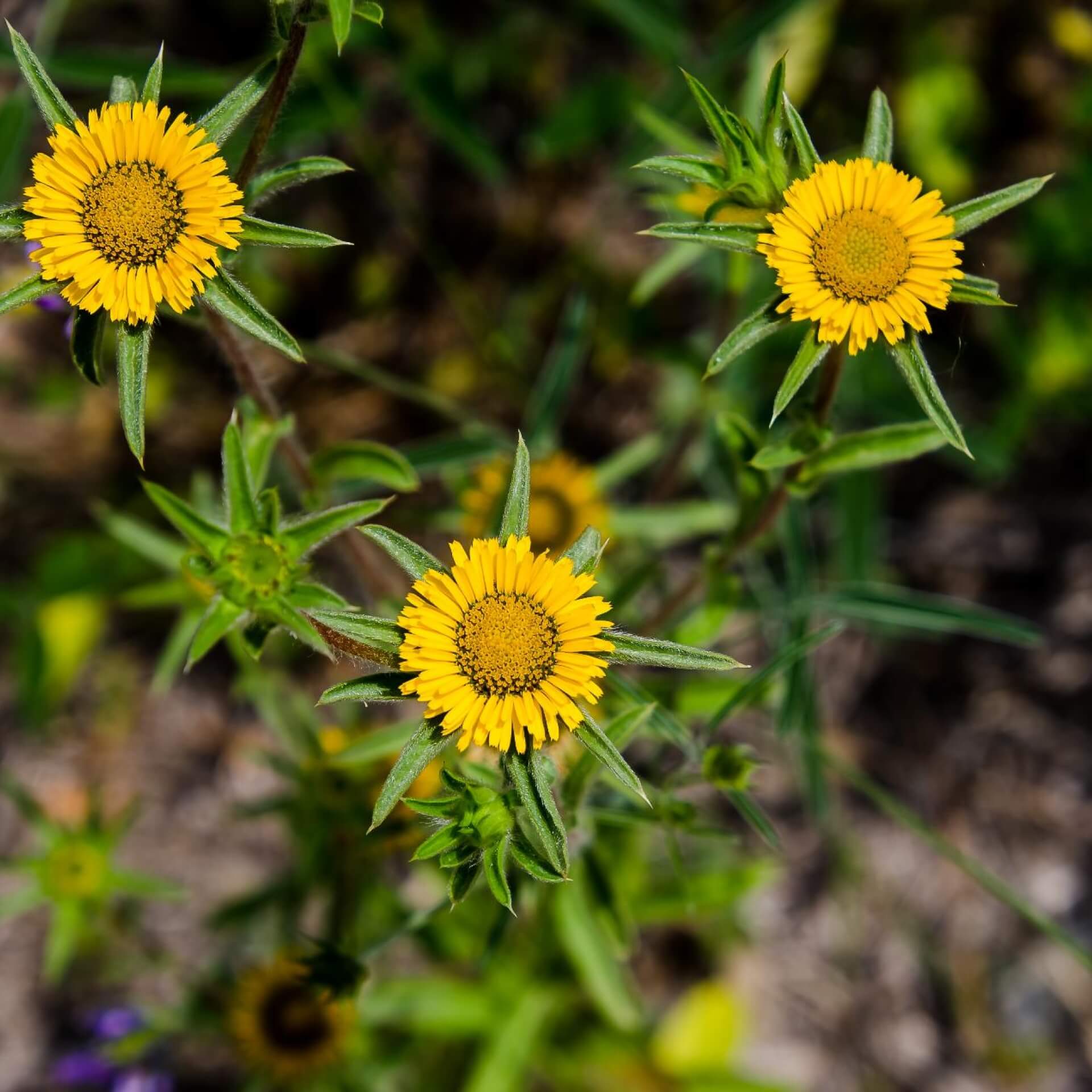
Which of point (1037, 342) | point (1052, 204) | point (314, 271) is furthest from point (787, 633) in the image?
point (314, 271)

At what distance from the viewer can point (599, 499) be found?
394cm

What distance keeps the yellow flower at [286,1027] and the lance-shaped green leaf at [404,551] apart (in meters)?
1.96

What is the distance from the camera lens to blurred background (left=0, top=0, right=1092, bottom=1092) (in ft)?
15.1

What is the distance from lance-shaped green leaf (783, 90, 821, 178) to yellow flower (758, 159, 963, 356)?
3 centimetres

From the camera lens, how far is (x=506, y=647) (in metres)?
2.13

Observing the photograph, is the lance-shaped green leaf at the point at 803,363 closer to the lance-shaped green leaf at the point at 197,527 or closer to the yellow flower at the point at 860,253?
the yellow flower at the point at 860,253

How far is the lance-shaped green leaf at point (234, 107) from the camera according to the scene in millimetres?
2207

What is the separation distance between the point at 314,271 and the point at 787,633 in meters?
2.90

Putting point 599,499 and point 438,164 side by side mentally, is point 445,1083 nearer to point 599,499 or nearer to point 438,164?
point 599,499

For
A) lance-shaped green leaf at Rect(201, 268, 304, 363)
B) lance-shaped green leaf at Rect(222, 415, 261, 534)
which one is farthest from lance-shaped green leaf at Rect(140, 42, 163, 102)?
lance-shaped green leaf at Rect(222, 415, 261, 534)

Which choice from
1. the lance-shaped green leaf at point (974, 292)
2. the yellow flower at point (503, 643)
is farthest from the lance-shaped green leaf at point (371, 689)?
the lance-shaped green leaf at point (974, 292)

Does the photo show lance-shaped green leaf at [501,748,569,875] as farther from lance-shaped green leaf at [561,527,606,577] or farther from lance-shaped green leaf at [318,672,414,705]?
lance-shaped green leaf at [561,527,606,577]

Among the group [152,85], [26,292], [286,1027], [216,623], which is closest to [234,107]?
[152,85]

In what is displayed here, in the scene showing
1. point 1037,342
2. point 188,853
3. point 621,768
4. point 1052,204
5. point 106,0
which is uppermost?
point 106,0
